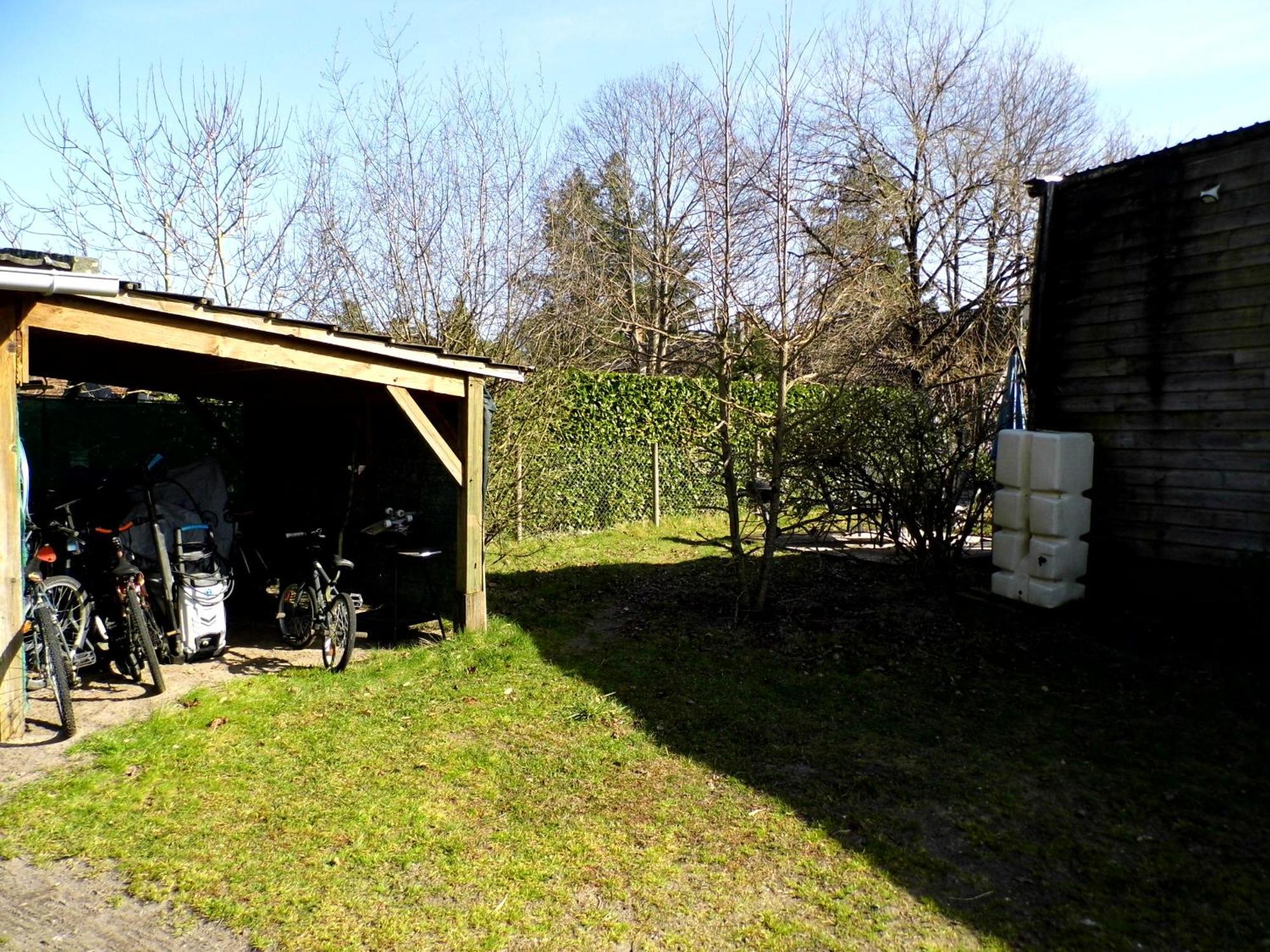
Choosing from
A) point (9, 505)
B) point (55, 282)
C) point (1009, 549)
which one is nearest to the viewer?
point (55, 282)

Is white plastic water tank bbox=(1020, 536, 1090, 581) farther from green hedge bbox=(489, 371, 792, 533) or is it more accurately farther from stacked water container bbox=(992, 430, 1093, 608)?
green hedge bbox=(489, 371, 792, 533)

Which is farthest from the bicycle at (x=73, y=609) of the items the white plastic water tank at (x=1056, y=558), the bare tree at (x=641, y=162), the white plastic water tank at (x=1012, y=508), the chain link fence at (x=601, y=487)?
the bare tree at (x=641, y=162)

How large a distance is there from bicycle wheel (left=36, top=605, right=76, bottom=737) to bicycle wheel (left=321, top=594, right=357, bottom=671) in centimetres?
164

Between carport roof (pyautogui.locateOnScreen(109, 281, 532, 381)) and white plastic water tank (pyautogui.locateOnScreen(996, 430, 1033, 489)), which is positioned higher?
carport roof (pyautogui.locateOnScreen(109, 281, 532, 381))

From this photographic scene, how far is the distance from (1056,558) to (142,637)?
6590 millimetres

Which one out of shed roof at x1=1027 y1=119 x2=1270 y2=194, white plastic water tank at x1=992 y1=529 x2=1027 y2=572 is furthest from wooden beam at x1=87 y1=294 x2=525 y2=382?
shed roof at x1=1027 y1=119 x2=1270 y2=194

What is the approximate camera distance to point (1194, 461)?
20.7 ft

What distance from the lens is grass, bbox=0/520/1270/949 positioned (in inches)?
122

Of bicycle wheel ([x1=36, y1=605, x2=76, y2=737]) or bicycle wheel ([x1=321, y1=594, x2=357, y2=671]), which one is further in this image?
bicycle wheel ([x1=321, y1=594, x2=357, y2=671])

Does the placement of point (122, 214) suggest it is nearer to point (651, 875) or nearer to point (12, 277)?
point (12, 277)

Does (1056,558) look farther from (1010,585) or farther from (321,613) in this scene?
(321,613)

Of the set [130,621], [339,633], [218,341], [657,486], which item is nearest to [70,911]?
[130,621]

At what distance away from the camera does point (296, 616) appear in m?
6.55

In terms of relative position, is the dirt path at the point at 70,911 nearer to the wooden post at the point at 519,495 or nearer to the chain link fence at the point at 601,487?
the chain link fence at the point at 601,487
